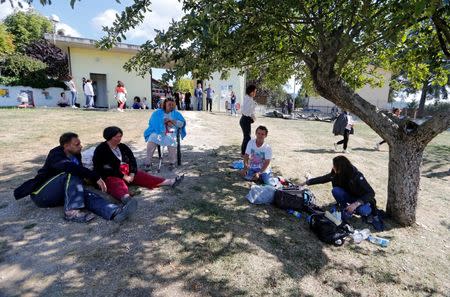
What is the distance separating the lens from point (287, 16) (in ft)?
14.8

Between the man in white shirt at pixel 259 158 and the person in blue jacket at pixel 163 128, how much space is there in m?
1.49

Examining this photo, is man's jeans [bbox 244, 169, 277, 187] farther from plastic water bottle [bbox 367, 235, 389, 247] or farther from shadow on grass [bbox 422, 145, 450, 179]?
shadow on grass [bbox 422, 145, 450, 179]

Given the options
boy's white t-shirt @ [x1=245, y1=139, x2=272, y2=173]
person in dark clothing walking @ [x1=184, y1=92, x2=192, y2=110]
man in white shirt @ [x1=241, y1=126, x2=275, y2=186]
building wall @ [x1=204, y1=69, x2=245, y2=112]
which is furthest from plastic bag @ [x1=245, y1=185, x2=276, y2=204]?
building wall @ [x1=204, y1=69, x2=245, y2=112]

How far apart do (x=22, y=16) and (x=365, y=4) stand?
142 feet

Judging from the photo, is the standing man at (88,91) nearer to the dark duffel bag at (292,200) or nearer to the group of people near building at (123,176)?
the group of people near building at (123,176)

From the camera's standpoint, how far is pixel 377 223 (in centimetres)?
462

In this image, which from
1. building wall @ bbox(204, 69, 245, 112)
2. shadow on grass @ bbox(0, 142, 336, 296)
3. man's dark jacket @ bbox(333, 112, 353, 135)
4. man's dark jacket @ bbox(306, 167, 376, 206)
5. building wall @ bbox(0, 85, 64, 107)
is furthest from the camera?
building wall @ bbox(204, 69, 245, 112)

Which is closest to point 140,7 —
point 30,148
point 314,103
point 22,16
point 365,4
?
point 365,4

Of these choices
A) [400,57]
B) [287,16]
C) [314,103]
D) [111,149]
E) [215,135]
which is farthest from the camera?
[314,103]

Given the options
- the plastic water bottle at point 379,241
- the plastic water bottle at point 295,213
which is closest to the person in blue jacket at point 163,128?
the plastic water bottle at point 295,213

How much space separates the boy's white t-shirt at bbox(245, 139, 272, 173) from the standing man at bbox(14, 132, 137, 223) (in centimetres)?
254

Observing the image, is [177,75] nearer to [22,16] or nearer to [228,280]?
[228,280]

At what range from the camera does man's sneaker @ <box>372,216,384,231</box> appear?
A: 4.58 metres

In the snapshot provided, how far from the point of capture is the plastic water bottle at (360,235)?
4.15 m
